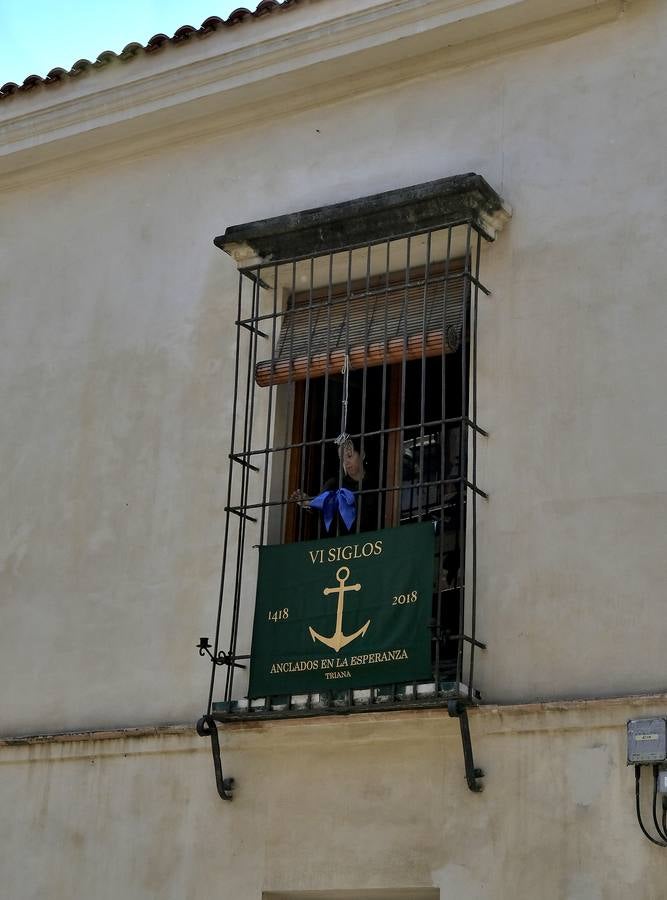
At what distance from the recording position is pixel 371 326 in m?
8.35

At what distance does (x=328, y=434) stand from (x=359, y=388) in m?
0.32

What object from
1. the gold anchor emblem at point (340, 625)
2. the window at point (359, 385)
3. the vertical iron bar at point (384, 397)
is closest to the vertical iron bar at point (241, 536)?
the window at point (359, 385)

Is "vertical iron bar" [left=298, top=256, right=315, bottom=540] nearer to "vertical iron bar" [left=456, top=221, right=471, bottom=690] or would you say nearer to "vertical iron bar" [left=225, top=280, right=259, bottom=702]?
"vertical iron bar" [left=225, top=280, right=259, bottom=702]

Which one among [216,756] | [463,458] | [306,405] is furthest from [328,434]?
[216,756]

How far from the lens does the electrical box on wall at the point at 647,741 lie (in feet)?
21.1

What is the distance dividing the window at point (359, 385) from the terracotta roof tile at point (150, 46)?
1382mm

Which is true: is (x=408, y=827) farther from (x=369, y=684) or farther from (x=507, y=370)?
(x=507, y=370)

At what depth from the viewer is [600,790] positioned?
6641 mm

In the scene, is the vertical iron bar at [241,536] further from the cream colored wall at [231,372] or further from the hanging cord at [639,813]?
the hanging cord at [639,813]

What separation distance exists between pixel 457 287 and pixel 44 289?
117 inches

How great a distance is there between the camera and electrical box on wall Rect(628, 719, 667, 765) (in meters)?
6.43

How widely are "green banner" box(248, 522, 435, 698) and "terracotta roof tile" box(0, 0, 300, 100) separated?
3.33m

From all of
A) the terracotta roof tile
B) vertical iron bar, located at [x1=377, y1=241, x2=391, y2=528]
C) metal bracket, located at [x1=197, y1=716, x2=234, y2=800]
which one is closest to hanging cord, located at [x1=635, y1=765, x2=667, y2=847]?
vertical iron bar, located at [x1=377, y1=241, x2=391, y2=528]

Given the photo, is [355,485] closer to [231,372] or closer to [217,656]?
[231,372]
